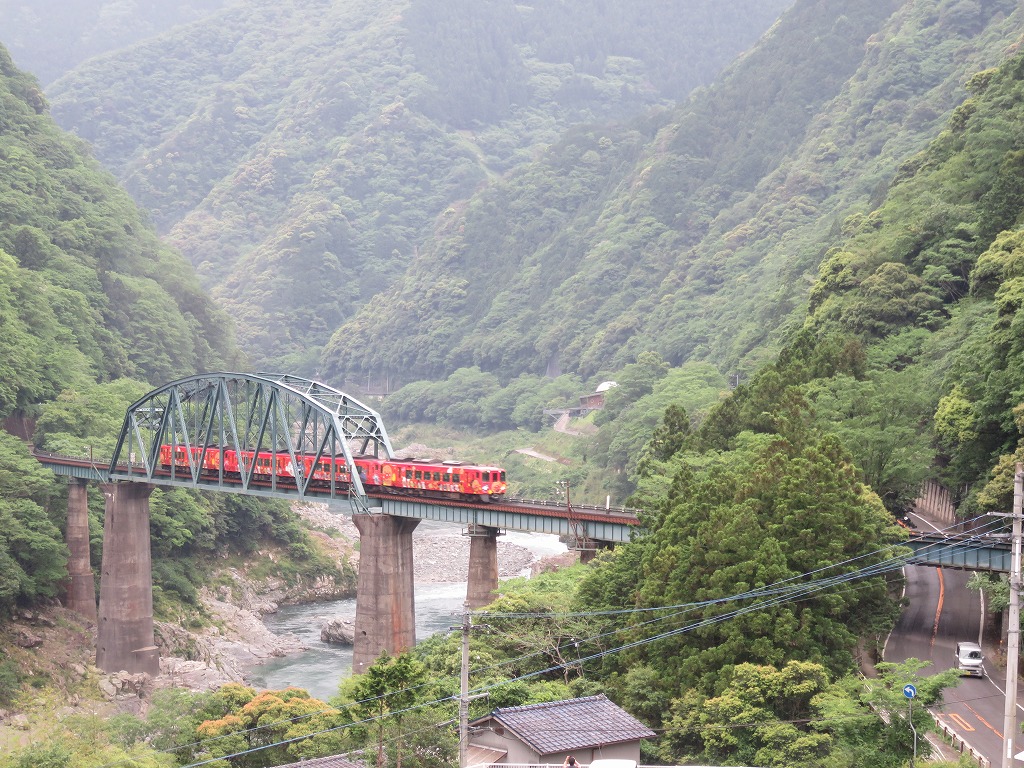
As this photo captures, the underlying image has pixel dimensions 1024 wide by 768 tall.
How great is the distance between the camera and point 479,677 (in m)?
45.1

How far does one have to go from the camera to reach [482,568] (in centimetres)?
6294

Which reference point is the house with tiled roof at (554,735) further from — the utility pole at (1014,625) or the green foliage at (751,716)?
the utility pole at (1014,625)

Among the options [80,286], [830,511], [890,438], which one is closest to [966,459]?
[890,438]

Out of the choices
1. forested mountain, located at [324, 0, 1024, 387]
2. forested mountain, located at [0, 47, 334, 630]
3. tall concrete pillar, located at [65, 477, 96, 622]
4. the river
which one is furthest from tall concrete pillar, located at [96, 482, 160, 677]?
forested mountain, located at [324, 0, 1024, 387]

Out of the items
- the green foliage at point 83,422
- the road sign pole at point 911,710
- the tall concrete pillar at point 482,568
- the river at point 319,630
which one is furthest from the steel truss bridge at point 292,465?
the road sign pole at point 911,710

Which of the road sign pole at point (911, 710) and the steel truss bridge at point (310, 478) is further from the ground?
the steel truss bridge at point (310, 478)

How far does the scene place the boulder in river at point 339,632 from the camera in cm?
8650

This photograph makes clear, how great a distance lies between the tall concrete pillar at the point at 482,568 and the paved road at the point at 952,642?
63.3 ft

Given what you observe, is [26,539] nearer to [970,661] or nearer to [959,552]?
[959,552]

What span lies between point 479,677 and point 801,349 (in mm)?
30009

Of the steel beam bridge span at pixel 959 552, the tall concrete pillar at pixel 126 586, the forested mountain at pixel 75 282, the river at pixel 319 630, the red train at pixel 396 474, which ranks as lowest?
the river at pixel 319 630

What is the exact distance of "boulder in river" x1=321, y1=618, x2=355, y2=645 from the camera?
86500 millimetres

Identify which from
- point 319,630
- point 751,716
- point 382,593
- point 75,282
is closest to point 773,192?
point 75,282

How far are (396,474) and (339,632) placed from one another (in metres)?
23.4
